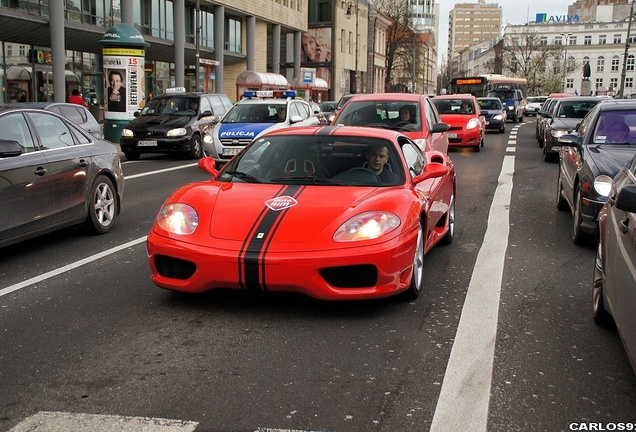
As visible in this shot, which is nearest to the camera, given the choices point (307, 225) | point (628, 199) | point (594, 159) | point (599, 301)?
point (628, 199)

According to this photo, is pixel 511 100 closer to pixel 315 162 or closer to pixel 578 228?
pixel 578 228

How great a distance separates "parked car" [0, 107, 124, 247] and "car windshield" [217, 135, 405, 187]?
2.13 metres

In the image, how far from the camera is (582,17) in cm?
16112

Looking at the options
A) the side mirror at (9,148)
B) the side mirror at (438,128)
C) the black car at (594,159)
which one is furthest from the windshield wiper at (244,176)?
the side mirror at (438,128)

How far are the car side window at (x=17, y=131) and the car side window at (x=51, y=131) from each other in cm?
15

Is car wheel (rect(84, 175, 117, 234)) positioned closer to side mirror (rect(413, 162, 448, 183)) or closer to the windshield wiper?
the windshield wiper

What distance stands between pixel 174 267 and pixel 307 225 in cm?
101

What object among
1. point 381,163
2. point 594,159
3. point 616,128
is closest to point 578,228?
point 594,159

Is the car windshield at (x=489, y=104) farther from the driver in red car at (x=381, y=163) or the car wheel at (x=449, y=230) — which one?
the driver in red car at (x=381, y=163)

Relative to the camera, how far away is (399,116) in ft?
42.6

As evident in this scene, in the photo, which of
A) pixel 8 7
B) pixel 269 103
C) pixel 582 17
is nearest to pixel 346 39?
pixel 8 7

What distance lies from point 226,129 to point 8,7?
49.5 feet

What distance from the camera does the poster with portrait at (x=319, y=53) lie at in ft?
245

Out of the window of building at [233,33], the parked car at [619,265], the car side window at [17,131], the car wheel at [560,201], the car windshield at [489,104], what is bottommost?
the car wheel at [560,201]
